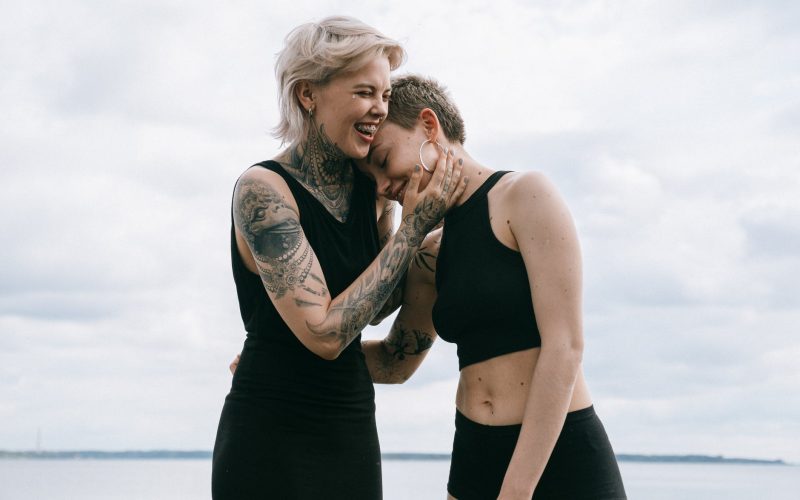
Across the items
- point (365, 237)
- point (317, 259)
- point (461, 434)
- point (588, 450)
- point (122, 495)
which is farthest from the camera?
point (122, 495)

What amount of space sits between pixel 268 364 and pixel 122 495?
5915cm

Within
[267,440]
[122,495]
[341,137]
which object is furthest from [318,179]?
[122,495]

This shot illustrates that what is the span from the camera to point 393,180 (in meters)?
3.93

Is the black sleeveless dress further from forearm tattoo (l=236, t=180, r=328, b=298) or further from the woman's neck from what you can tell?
the woman's neck

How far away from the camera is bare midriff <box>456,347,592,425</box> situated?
3.33 m

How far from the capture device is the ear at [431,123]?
3.80 meters

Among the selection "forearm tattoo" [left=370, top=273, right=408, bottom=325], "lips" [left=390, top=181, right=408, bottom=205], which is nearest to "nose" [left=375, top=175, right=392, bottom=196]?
"lips" [left=390, top=181, right=408, bottom=205]

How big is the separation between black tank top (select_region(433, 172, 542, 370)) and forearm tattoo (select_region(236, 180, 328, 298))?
55 cm

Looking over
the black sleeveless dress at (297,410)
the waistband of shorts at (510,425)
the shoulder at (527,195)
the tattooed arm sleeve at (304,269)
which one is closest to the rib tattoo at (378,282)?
the tattooed arm sleeve at (304,269)

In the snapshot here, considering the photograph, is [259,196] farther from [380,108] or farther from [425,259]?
[425,259]

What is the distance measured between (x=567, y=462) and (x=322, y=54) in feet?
6.14

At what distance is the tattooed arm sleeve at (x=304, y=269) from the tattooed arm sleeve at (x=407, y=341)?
614 millimetres

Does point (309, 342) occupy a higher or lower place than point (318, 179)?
lower

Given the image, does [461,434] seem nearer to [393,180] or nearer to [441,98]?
[393,180]
